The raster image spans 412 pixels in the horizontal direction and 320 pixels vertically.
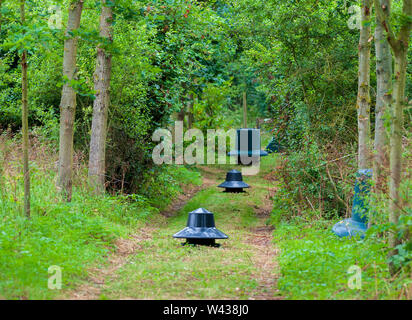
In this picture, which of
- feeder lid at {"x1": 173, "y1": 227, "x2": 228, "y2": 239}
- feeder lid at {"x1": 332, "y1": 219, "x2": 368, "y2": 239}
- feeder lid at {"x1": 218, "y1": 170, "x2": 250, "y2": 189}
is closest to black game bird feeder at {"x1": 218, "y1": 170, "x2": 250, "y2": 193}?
feeder lid at {"x1": 218, "y1": 170, "x2": 250, "y2": 189}

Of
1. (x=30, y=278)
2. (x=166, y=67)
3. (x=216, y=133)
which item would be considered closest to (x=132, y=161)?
(x=166, y=67)

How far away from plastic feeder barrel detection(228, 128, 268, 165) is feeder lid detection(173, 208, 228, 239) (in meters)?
13.7

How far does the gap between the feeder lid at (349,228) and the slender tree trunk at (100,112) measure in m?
5.13

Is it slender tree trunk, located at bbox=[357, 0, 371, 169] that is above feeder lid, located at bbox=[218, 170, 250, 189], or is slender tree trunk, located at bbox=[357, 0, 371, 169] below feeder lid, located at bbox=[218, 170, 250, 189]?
above

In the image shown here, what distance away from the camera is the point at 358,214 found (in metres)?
8.77

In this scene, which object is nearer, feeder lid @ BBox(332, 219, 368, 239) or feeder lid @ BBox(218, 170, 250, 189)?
feeder lid @ BBox(332, 219, 368, 239)

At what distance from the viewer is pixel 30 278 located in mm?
6059

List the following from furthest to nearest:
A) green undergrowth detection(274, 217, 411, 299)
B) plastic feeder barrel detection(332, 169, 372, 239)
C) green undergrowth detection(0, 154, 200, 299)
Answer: plastic feeder barrel detection(332, 169, 372, 239)
green undergrowth detection(0, 154, 200, 299)
green undergrowth detection(274, 217, 411, 299)

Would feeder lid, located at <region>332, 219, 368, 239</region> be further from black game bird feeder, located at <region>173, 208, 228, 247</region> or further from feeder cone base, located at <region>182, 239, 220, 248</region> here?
feeder cone base, located at <region>182, 239, 220, 248</region>

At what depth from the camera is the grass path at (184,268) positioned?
6.32m

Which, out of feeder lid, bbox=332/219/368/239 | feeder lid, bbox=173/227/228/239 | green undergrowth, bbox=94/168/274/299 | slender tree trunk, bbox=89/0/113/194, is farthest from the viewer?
slender tree trunk, bbox=89/0/113/194

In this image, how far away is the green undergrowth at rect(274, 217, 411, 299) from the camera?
5.83 metres

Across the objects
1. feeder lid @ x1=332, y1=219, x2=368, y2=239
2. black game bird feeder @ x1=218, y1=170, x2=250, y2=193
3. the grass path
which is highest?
black game bird feeder @ x1=218, y1=170, x2=250, y2=193

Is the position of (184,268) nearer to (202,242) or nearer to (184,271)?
(184,271)
